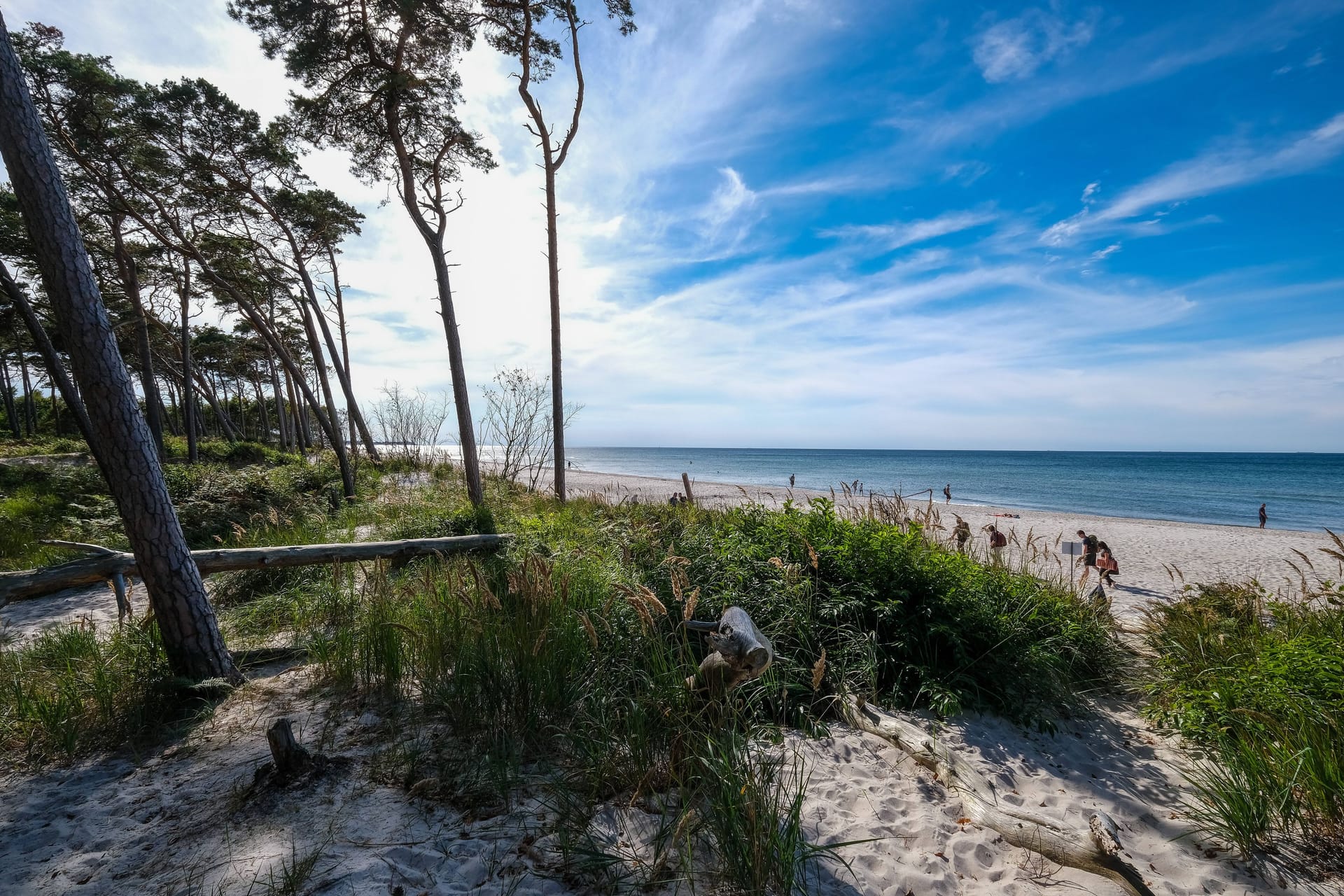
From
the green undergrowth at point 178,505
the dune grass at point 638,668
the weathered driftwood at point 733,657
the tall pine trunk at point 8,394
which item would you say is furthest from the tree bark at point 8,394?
the weathered driftwood at point 733,657

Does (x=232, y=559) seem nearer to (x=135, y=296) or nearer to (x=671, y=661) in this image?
(x=671, y=661)

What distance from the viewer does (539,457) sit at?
1560 cm

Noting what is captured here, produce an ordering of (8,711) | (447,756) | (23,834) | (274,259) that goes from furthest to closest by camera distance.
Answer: (274,259), (8,711), (447,756), (23,834)

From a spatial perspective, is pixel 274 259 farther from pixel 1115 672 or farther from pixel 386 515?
pixel 1115 672

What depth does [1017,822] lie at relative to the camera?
2834mm

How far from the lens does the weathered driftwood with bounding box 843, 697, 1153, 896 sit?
2502mm

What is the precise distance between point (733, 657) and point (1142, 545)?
19.4m

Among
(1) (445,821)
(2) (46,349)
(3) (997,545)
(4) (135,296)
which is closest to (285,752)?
(1) (445,821)

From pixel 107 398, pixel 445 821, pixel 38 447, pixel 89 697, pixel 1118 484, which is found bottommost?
pixel 1118 484

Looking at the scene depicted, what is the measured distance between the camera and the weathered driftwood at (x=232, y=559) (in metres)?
4.92

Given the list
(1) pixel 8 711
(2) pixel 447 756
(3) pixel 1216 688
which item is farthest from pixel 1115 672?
(1) pixel 8 711

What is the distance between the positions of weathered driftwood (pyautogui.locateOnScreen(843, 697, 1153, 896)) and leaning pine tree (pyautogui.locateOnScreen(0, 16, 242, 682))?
4.99 metres

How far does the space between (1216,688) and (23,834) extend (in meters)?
7.01

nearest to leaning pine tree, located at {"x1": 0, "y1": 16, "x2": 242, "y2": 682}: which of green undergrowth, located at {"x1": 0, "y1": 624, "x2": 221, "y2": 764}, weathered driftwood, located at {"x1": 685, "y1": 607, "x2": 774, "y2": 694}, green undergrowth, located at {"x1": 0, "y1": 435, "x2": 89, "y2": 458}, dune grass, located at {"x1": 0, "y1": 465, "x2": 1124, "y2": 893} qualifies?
green undergrowth, located at {"x1": 0, "y1": 624, "x2": 221, "y2": 764}
